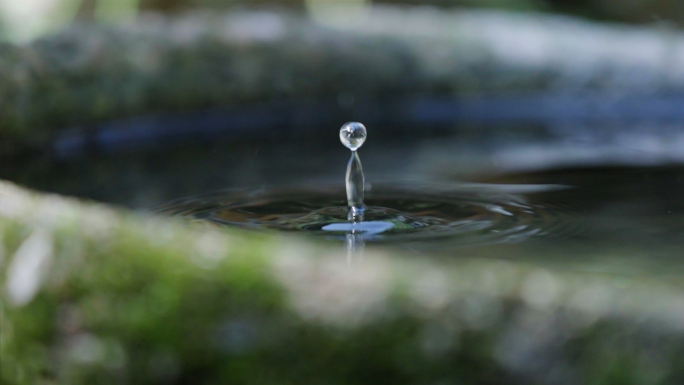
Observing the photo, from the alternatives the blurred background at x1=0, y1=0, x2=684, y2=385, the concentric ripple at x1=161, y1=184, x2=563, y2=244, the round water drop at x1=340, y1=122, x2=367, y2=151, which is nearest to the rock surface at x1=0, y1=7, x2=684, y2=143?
the blurred background at x1=0, y1=0, x2=684, y2=385

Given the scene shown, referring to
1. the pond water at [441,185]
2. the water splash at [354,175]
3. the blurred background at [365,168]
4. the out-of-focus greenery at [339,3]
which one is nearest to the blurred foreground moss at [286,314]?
the blurred background at [365,168]

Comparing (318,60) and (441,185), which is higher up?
(318,60)

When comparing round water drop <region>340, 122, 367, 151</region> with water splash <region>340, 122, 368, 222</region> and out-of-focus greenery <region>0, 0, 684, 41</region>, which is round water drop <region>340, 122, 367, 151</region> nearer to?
water splash <region>340, 122, 368, 222</region>

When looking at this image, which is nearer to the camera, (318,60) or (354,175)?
(354,175)

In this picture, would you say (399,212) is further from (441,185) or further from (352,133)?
(441,185)

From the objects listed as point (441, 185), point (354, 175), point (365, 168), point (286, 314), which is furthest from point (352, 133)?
point (286, 314)

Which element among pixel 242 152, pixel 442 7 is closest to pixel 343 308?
pixel 242 152

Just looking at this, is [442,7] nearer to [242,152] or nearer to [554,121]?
[554,121]

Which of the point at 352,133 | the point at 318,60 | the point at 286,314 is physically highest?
the point at 318,60
